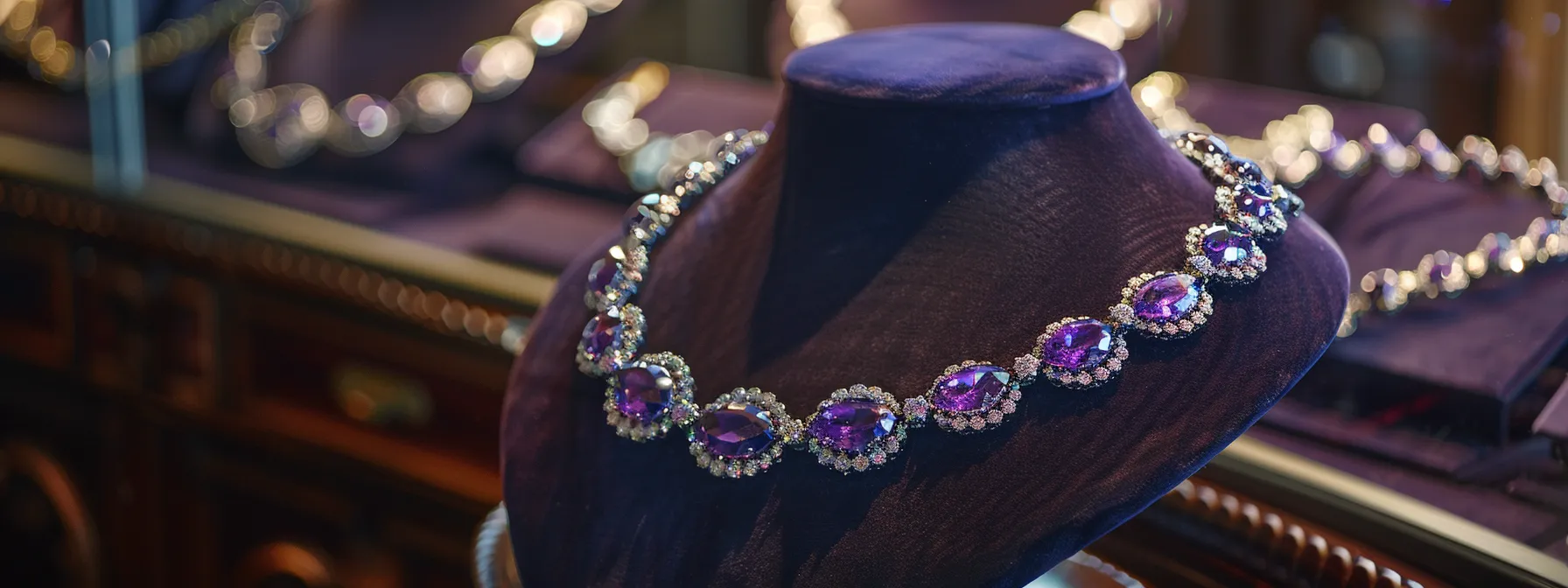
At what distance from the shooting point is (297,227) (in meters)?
1.02

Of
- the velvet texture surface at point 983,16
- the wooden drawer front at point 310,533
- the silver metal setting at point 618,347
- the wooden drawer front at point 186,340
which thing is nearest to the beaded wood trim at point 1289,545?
the silver metal setting at point 618,347

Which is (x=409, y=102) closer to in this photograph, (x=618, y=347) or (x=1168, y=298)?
(x=618, y=347)

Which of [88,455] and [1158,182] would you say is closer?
[1158,182]

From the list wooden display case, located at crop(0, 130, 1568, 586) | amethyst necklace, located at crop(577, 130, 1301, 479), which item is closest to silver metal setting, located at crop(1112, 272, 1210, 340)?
amethyst necklace, located at crop(577, 130, 1301, 479)

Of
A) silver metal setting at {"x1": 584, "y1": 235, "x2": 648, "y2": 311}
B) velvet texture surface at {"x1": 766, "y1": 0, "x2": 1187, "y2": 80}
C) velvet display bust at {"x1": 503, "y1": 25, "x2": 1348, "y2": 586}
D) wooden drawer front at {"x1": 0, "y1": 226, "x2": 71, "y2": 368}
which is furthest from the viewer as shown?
wooden drawer front at {"x1": 0, "y1": 226, "x2": 71, "y2": 368}

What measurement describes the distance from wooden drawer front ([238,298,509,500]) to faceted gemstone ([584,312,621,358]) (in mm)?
355

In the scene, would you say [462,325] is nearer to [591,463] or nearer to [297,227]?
[297,227]

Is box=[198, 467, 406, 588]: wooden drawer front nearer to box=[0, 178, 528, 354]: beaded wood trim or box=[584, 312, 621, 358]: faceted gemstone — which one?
box=[0, 178, 528, 354]: beaded wood trim

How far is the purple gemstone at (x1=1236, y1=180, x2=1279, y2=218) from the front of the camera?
0.50 metres

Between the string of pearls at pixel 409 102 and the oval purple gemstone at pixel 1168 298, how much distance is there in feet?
2.37

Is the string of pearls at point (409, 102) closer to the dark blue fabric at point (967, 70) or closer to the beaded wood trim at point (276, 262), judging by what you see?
the beaded wood trim at point (276, 262)

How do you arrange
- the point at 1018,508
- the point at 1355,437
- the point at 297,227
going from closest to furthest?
the point at 1018,508, the point at 1355,437, the point at 297,227

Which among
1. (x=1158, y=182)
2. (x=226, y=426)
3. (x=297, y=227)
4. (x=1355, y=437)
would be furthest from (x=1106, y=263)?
(x=226, y=426)

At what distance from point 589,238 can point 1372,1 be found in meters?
0.51
